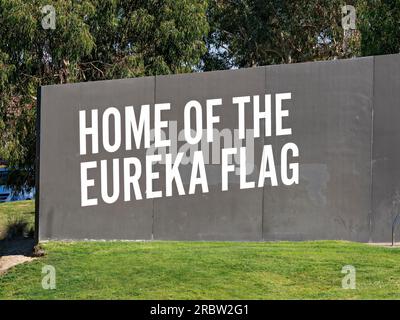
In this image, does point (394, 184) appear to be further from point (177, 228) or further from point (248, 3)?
point (248, 3)

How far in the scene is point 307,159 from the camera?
479 inches

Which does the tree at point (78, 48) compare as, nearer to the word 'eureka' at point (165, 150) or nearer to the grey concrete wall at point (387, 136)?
the word 'eureka' at point (165, 150)

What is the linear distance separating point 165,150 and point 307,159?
2.26m

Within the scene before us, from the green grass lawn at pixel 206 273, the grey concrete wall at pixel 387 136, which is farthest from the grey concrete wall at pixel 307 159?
the green grass lawn at pixel 206 273

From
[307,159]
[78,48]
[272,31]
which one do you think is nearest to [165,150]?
[307,159]

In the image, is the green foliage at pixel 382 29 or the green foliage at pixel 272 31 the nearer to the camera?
the green foliage at pixel 382 29

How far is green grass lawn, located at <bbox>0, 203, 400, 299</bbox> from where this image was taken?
8.97 meters

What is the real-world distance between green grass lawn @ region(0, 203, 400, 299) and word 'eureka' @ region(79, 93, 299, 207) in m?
1.07

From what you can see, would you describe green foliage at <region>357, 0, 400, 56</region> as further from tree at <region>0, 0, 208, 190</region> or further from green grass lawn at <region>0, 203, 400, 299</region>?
green grass lawn at <region>0, 203, 400, 299</region>

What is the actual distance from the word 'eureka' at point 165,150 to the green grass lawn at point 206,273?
1.07 metres

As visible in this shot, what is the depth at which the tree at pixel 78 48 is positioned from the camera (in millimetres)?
18766

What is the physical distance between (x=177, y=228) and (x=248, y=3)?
2025cm

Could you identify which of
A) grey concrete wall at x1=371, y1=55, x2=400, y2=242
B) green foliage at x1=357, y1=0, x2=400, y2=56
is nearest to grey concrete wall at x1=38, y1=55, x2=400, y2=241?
grey concrete wall at x1=371, y1=55, x2=400, y2=242

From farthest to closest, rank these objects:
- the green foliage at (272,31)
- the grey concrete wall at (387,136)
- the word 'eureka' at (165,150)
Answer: the green foliage at (272,31), the grey concrete wall at (387,136), the word 'eureka' at (165,150)
